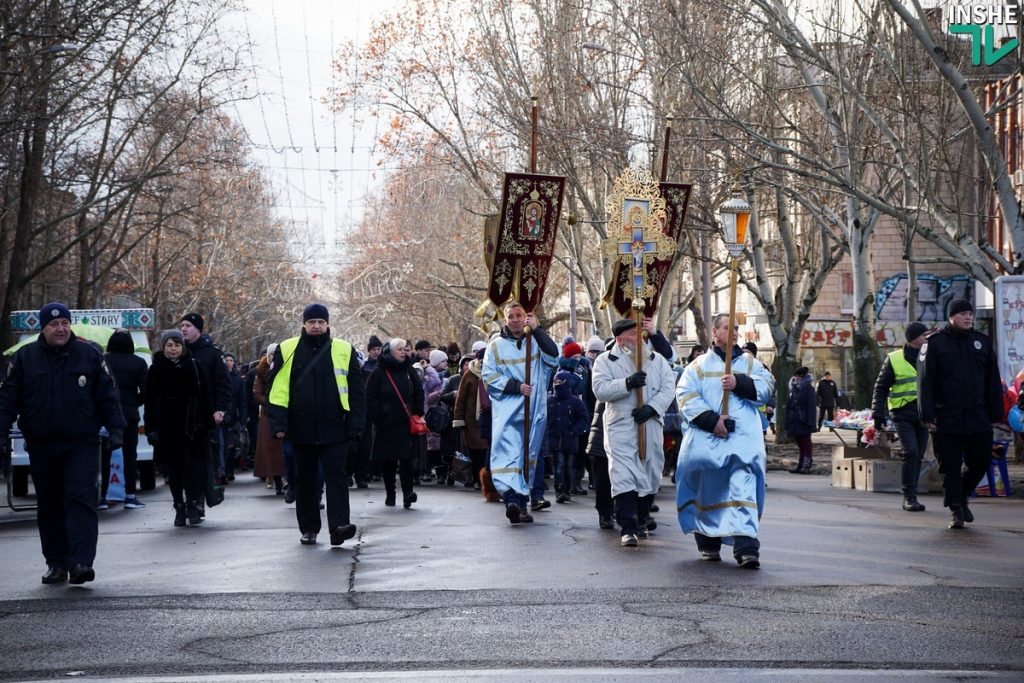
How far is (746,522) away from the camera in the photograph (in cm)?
1072

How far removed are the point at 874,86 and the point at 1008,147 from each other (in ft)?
44.8

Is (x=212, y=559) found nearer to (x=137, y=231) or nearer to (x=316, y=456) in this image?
(x=316, y=456)

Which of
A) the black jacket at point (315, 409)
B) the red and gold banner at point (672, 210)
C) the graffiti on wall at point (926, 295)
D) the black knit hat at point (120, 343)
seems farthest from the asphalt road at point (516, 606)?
the graffiti on wall at point (926, 295)

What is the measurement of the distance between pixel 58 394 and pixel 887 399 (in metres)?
8.46

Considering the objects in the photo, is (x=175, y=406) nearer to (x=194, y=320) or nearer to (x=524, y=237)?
(x=194, y=320)

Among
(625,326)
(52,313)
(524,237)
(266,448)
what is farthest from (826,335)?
(52,313)

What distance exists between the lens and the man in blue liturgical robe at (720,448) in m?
10.9

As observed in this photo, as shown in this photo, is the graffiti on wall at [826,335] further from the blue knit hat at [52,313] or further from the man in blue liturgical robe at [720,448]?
the blue knit hat at [52,313]

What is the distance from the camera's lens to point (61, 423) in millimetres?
10117

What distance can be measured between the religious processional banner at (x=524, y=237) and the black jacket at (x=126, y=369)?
356 centimetres

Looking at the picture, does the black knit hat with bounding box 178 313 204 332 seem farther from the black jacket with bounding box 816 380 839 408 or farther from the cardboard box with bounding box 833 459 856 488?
the black jacket with bounding box 816 380 839 408

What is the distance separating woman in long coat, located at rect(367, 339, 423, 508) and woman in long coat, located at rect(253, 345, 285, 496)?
1810mm

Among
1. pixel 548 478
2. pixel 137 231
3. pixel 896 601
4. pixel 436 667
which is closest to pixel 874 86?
pixel 548 478

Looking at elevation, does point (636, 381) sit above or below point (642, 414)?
above
